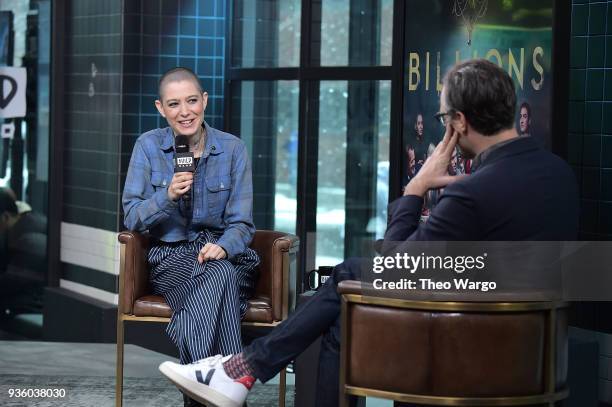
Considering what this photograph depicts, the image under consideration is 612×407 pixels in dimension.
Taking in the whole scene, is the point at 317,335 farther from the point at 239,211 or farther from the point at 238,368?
the point at 239,211

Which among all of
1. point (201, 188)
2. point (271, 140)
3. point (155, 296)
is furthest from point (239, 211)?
point (271, 140)

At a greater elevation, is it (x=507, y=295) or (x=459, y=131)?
(x=459, y=131)

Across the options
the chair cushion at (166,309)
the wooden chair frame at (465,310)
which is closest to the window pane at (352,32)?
the chair cushion at (166,309)

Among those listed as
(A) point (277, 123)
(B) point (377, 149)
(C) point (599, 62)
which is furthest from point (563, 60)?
(A) point (277, 123)

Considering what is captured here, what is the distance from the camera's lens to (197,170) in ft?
14.0

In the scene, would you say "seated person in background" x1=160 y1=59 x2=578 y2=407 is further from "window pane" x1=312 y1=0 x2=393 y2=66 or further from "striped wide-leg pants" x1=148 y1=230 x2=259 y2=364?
"window pane" x1=312 y1=0 x2=393 y2=66

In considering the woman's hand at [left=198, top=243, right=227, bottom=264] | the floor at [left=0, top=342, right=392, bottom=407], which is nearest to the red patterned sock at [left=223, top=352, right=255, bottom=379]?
the woman's hand at [left=198, top=243, right=227, bottom=264]

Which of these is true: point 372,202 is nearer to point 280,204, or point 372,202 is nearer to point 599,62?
point 280,204

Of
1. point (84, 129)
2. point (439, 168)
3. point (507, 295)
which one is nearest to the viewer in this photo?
point (507, 295)

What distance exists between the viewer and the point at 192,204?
4.26 m

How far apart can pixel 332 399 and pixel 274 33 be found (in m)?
3.21

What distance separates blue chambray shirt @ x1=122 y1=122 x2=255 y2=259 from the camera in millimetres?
4234

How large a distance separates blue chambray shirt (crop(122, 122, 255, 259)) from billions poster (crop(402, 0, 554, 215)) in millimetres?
785

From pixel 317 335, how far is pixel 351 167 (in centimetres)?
252
